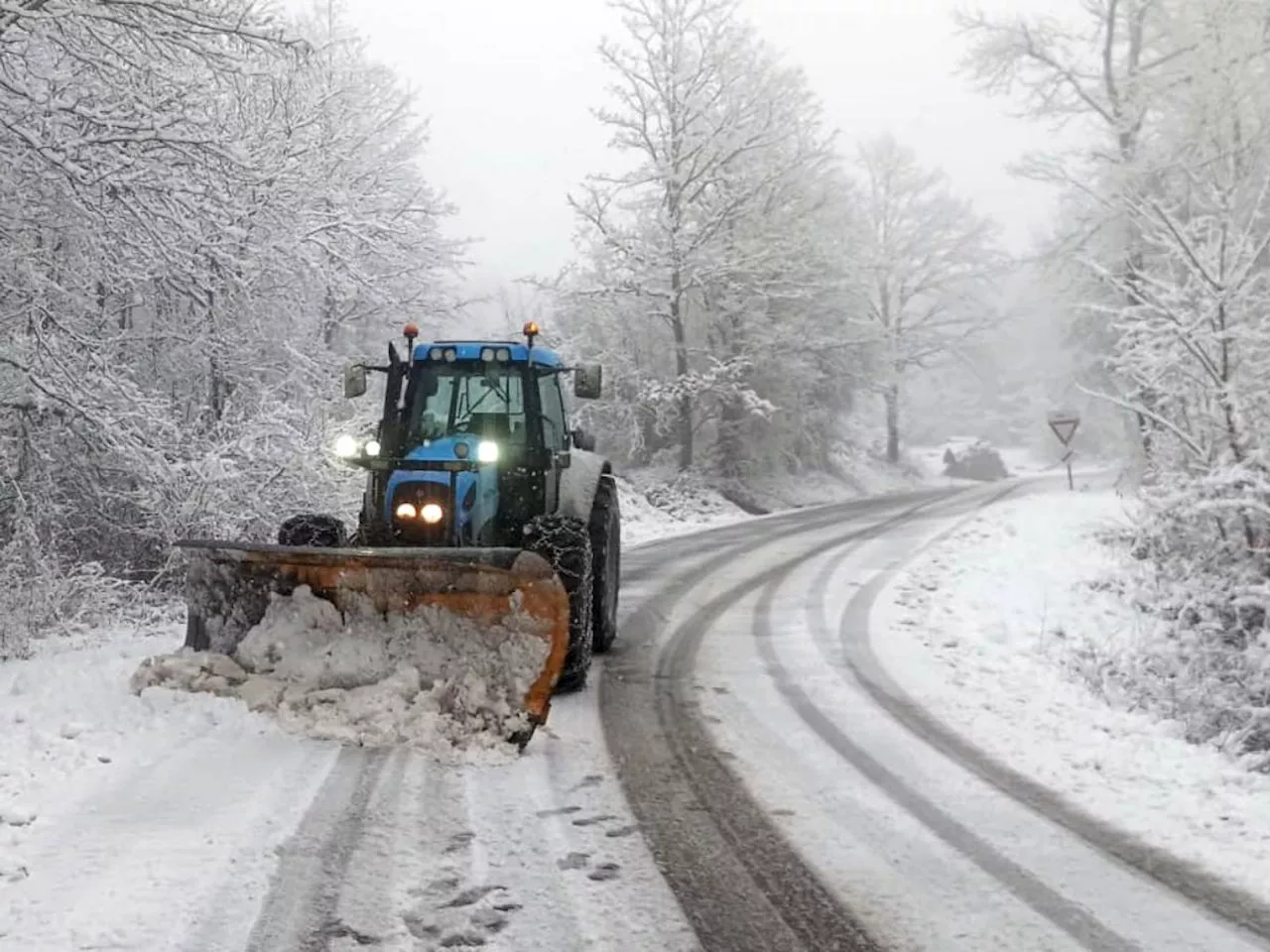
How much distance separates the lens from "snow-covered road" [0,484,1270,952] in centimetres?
293

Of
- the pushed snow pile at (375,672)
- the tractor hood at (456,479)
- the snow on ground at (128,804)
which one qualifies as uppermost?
the tractor hood at (456,479)

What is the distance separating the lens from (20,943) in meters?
2.71

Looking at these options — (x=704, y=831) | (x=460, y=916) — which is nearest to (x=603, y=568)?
(x=704, y=831)

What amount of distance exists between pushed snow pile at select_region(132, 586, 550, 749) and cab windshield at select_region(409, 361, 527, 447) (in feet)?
Result: 6.17

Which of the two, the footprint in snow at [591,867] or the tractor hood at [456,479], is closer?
the footprint in snow at [591,867]

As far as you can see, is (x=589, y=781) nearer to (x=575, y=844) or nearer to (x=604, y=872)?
(x=575, y=844)

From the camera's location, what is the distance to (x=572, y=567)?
5609mm

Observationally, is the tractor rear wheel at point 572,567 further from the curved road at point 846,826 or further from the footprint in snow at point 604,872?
the footprint in snow at point 604,872

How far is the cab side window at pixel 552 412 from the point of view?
6.89 meters

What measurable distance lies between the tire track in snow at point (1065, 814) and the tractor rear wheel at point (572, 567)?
1855 millimetres

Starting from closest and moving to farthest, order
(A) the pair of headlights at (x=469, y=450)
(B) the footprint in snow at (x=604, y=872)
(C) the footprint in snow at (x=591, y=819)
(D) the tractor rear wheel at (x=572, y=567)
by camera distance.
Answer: (B) the footprint in snow at (x=604, y=872)
(C) the footprint in snow at (x=591, y=819)
(D) the tractor rear wheel at (x=572, y=567)
(A) the pair of headlights at (x=469, y=450)

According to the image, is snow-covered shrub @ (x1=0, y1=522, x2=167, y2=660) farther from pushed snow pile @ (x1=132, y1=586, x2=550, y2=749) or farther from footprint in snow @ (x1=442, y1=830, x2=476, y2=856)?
footprint in snow @ (x1=442, y1=830, x2=476, y2=856)

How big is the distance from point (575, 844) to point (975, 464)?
134 ft

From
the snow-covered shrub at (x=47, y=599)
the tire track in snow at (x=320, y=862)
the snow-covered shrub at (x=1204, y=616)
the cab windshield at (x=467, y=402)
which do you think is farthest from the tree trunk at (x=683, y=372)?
the tire track in snow at (x=320, y=862)
